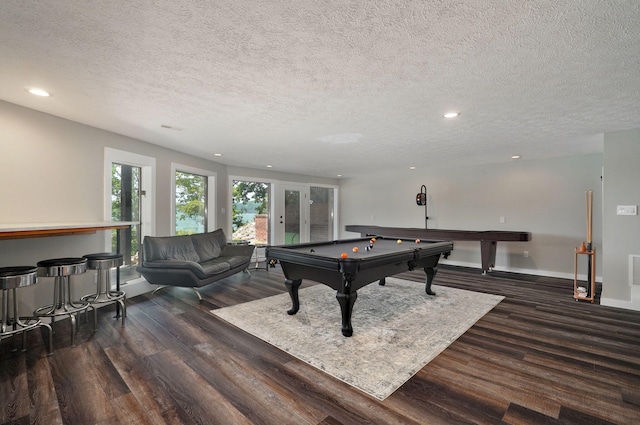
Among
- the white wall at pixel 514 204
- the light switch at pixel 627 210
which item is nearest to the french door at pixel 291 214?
the white wall at pixel 514 204

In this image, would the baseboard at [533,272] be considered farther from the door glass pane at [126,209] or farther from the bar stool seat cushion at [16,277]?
the bar stool seat cushion at [16,277]

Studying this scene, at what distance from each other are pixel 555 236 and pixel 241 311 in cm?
566

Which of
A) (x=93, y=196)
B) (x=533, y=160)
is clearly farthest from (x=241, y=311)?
(x=533, y=160)

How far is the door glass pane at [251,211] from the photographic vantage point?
6938 millimetres

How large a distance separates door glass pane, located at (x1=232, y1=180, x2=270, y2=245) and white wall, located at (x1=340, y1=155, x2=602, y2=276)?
301cm

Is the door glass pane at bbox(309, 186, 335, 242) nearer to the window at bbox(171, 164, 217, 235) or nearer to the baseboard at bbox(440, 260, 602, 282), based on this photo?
the window at bbox(171, 164, 217, 235)

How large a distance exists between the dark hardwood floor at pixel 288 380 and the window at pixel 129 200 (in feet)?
4.31

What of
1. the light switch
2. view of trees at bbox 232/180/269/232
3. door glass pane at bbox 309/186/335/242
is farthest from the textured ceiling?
door glass pane at bbox 309/186/335/242

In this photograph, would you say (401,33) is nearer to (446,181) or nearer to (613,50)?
(613,50)

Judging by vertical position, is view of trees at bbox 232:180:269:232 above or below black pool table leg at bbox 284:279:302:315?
above

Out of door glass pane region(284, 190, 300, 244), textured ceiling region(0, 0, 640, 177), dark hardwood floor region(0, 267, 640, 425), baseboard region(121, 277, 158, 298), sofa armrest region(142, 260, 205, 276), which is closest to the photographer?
textured ceiling region(0, 0, 640, 177)

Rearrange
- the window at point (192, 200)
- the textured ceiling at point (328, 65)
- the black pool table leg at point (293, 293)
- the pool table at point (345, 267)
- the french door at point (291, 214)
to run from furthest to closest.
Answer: the french door at point (291, 214) < the window at point (192, 200) < the black pool table leg at point (293, 293) < the pool table at point (345, 267) < the textured ceiling at point (328, 65)

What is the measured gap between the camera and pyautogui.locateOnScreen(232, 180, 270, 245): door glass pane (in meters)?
6.94

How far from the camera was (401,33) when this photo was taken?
1.73 metres
